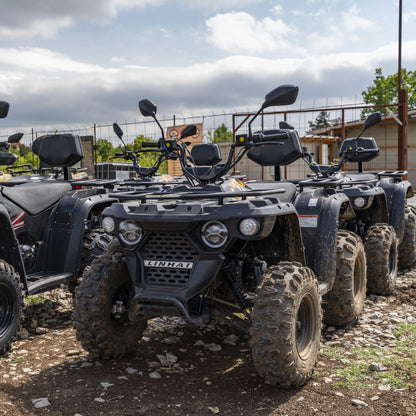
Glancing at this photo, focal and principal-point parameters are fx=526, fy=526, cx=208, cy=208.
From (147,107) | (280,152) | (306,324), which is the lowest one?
(306,324)

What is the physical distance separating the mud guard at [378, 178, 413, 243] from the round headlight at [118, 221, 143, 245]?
4.00 metres

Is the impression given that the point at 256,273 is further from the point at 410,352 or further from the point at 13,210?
the point at 13,210

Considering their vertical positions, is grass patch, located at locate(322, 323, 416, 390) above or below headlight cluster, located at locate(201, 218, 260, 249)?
below

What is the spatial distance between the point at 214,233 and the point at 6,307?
1.93 metres

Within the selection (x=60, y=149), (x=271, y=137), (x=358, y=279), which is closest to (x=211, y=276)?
(x=271, y=137)

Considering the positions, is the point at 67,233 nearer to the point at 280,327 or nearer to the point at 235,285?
the point at 235,285

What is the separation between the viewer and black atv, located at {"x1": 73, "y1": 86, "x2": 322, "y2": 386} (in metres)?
3.08

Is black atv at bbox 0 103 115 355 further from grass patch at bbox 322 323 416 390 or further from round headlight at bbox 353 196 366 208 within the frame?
round headlight at bbox 353 196 366 208

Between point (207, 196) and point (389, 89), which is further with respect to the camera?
point (389, 89)

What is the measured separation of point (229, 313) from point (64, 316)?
244 centimetres

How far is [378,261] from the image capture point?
215 inches

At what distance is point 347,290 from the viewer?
441 centimetres

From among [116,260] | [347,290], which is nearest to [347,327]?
[347,290]

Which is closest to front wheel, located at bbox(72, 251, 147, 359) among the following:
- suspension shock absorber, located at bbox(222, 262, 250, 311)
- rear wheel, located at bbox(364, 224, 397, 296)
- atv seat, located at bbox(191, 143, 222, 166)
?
suspension shock absorber, located at bbox(222, 262, 250, 311)
